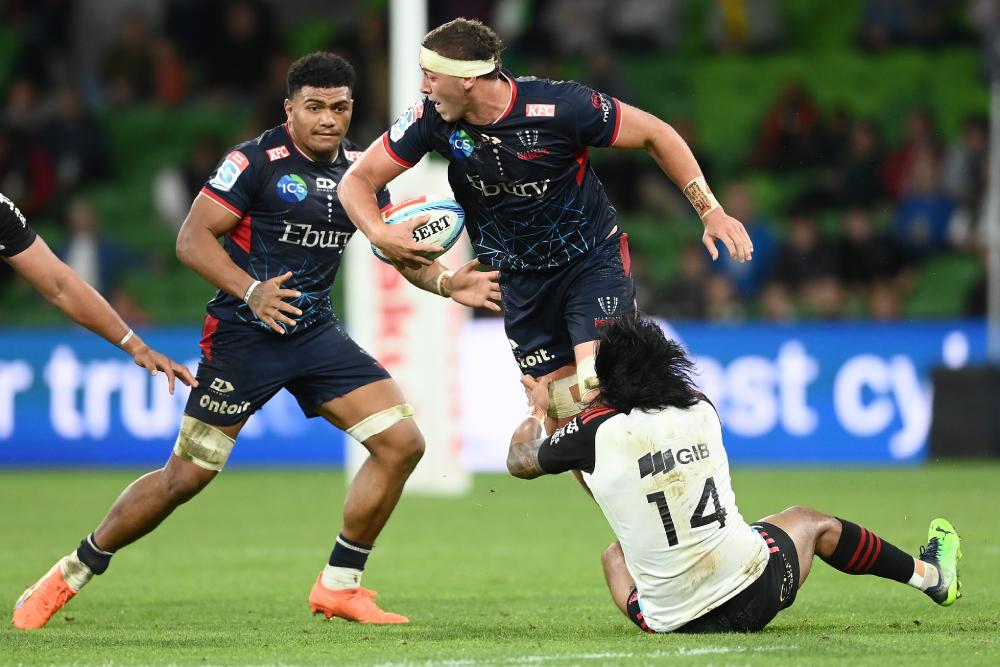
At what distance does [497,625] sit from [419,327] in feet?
24.4

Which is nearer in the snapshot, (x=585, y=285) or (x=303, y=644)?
(x=303, y=644)

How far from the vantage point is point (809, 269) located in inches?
693

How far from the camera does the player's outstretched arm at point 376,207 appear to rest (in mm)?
7086

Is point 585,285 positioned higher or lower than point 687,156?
lower

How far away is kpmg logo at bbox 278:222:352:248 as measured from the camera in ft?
25.8

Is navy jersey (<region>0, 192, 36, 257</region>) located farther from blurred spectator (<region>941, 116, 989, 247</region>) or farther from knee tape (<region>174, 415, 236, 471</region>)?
blurred spectator (<region>941, 116, 989, 247</region>)

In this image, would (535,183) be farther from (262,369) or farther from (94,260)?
(94,260)

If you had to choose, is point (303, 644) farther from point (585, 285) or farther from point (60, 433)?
point (60, 433)

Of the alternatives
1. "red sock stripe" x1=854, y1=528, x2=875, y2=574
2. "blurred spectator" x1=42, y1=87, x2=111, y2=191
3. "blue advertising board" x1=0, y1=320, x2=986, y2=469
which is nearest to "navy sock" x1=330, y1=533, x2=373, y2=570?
"red sock stripe" x1=854, y1=528, x2=875, y2=574

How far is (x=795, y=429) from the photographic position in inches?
640

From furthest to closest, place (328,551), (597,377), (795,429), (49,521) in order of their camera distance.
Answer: (795,429) → (49,521) → (328,551) → (597,377)

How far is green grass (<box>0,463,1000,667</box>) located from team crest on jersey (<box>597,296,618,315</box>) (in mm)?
1348

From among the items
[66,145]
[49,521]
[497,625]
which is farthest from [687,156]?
[66,145]

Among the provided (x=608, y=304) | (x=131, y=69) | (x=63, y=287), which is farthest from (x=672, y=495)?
(x=131, y=69)
